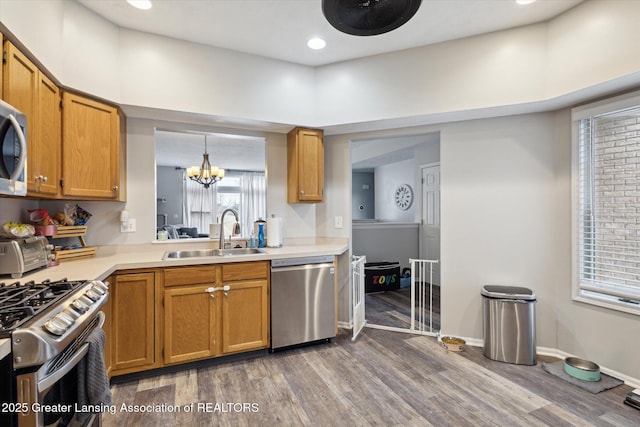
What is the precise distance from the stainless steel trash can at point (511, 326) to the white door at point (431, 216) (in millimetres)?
2456

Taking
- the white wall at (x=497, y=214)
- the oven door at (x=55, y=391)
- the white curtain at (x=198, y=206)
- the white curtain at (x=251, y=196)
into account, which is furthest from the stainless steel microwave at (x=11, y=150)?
the white curtain at (x=251, y=196)

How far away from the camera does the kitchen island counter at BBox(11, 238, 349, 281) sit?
191 centimetres

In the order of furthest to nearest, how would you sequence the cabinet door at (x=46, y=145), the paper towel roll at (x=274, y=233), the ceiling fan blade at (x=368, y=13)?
the paper towel roll at (x=274, y=233) → the cabinet door at (x=46, y=145) → the ceiling fan blade at (x=368, y=13)

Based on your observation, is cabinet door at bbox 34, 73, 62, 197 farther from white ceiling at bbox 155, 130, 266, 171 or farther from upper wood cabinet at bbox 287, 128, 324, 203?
white ceiling at bbox 155, 130, 266, 171

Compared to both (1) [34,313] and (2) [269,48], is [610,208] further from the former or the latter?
(1) [34,313]

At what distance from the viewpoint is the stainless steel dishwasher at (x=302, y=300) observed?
2754 mm

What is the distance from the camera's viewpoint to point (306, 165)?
3.22 metres

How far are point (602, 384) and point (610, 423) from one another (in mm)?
523

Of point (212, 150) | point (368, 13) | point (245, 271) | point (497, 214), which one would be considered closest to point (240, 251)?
point (245, 271)

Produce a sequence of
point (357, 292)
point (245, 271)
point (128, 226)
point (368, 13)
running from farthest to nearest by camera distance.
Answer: point (357, 292), point (128, 226), point (245, 271), point (368, 13)

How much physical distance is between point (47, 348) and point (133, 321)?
4.68 ft

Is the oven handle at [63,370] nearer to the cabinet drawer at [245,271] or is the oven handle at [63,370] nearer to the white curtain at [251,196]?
the cabinet drawer at [245,271]

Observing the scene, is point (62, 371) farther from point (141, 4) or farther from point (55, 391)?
point (141, 4)

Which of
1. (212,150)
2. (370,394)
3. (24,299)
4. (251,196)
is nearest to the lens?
(24,299)
